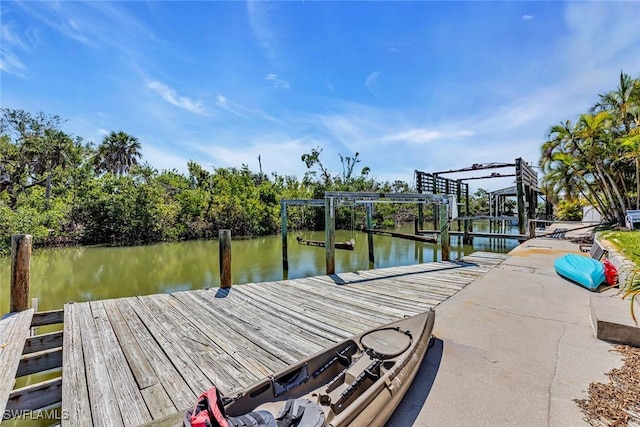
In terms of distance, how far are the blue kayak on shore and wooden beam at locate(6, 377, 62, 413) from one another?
25.1 feet

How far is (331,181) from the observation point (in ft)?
110

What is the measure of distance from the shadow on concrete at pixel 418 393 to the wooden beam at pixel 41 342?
4364 millimetres

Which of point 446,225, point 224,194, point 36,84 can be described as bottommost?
point 446,225

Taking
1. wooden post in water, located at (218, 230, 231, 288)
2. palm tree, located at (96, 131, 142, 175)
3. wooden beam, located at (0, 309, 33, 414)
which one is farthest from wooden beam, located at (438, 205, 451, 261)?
palm tree, located at (96, 131, 142, 175)

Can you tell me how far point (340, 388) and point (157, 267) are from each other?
1190cm

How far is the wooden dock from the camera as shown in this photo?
2.38 m

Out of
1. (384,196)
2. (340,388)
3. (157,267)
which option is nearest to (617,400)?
(340,388)

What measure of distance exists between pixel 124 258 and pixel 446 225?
14.2 metres

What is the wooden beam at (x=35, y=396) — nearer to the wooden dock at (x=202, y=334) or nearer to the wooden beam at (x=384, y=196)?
the wooden dock at (x=202, y=334)

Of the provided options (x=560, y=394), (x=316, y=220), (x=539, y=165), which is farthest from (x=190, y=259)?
(x=539, y=165)

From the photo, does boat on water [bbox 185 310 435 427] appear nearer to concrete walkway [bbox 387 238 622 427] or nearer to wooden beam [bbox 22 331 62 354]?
concrete walkway [bbox 387 238 622 427]

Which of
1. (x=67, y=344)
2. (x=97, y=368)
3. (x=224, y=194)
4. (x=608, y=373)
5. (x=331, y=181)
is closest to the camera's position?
(x=608, y=373)

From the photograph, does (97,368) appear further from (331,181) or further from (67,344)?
(331,181)

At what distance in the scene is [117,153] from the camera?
2977 cm
